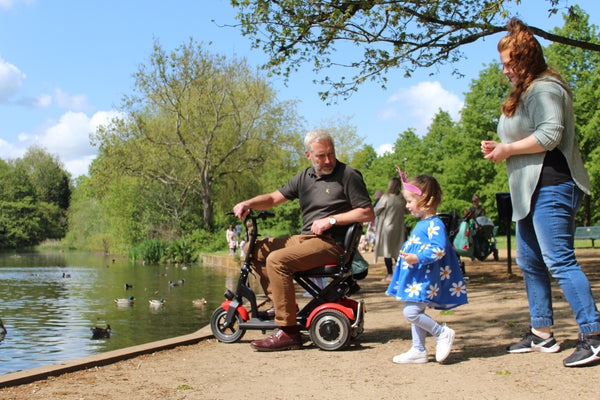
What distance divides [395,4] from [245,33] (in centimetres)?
280

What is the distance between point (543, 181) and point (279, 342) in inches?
90.6

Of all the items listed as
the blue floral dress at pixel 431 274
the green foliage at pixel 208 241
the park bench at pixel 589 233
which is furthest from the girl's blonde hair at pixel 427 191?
the green foliage at pixel 208 241

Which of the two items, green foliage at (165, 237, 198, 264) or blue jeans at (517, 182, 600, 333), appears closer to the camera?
blue jeans at (517, 182, 600, 333)

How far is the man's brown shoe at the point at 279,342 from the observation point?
4.76m

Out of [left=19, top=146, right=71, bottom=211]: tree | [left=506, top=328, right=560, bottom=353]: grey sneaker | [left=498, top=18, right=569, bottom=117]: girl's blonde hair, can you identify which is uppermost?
[left=19, top=146, right=71, bottom=211]: tree

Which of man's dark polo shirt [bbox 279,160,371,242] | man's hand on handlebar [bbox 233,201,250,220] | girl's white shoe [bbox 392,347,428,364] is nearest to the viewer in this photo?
girl's white shoe [bbox 392,347,428,364]

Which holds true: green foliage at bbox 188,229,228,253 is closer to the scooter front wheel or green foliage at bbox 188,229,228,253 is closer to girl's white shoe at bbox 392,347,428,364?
the scooter front wheel

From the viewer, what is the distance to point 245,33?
10.8 meters

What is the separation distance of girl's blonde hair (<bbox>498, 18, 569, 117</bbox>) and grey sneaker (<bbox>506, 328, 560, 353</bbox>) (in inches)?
63.0

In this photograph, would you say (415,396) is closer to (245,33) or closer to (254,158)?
(245,33)

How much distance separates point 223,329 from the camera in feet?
17.3

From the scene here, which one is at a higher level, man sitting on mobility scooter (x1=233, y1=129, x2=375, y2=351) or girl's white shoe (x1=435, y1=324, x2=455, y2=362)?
man sitting on mobility scooter (x1=233, y1=129, x2=375, y2=351)

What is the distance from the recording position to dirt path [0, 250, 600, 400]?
138 inches

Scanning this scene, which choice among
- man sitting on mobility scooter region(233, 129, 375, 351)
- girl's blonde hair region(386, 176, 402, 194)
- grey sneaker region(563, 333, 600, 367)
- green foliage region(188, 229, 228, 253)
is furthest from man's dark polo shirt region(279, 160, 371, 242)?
green foliage region(188, 229, 228, 253)
